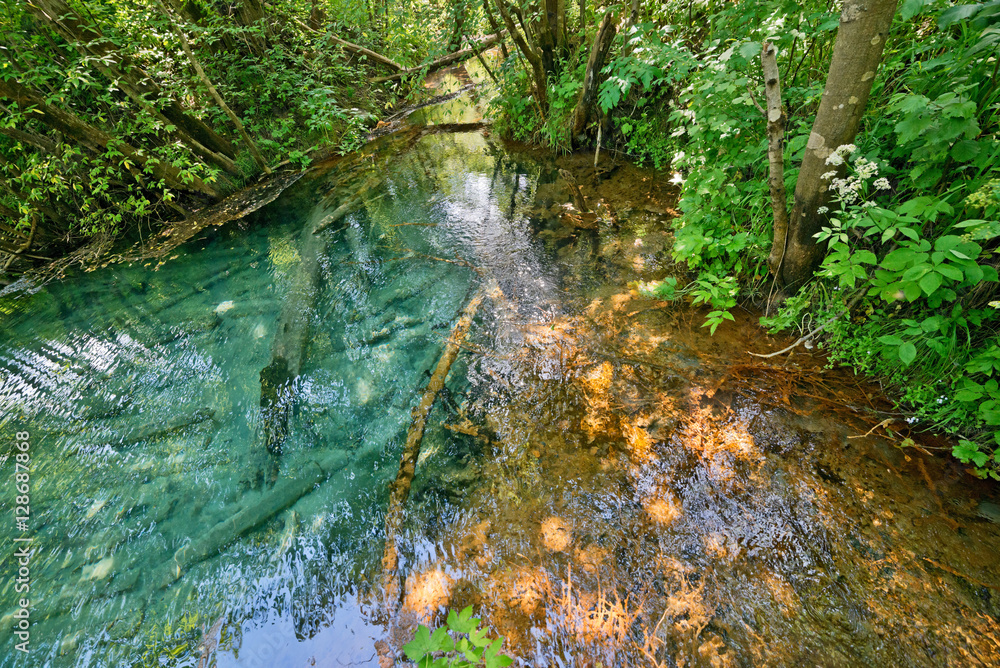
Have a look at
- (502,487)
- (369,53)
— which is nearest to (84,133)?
(369,53)

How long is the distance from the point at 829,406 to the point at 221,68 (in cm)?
1089

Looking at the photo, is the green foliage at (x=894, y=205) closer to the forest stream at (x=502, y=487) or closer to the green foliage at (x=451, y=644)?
the forest stream at (x=502, y=487)

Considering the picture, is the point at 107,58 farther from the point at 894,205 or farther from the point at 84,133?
the point at 894,205

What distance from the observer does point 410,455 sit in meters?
3.03

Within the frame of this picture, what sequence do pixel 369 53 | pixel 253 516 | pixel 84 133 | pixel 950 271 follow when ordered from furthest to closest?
pixel 369 53 < pixel 84 133 < pixel 253 516 < pixel 950 271

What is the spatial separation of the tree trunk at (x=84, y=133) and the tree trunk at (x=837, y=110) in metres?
8.02

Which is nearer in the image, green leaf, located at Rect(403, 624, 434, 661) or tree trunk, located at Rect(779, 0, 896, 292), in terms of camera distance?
green leaf, located at Rect(403, 624, 434, 661)

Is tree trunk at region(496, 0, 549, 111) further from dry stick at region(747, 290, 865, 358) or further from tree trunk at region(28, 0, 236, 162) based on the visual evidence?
dry stick at region(747, 290, 865, 358)

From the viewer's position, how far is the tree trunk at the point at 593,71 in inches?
197

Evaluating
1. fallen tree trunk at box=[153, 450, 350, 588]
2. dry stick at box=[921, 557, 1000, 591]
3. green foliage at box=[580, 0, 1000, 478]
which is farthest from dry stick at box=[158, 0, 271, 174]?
dry stick at box=[921, 557, 1000, 591]

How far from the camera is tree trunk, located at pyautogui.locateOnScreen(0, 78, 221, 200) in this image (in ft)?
16.6

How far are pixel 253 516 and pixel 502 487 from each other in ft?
6.18

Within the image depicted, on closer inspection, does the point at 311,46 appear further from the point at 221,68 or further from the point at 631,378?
the point at 631,378

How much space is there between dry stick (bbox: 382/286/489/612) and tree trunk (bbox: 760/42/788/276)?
2608 mm
